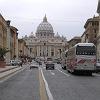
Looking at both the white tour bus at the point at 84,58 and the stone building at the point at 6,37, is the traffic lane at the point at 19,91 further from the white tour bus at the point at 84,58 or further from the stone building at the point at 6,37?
the stone building at the point at 6,37

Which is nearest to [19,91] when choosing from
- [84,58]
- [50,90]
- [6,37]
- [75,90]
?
[50,90]

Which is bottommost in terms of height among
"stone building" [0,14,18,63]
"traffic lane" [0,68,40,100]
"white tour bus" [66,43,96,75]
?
"traffic lane" [0,68,40,100]

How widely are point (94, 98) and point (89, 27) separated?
124m

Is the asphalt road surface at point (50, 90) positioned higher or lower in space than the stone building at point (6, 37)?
lower

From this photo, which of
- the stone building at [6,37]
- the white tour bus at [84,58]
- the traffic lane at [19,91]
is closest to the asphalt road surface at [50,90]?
the traffic lane at [19,91]

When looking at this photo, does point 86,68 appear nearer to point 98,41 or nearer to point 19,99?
point 19,99

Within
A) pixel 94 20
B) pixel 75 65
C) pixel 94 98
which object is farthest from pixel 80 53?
pixel 94 20

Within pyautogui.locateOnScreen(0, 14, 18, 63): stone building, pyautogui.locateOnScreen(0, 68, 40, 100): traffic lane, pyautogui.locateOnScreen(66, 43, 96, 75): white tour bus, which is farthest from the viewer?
pyautogui.locateOnScreen(0, 14, 18, 63): stone building

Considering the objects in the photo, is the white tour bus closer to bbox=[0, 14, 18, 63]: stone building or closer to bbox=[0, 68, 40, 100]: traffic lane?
bbox=[0, 68, 40, 100]: traffic lane

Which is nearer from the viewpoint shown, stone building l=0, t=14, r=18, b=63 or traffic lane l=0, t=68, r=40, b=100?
traffic lane l=0, t=68, r=40, b=100

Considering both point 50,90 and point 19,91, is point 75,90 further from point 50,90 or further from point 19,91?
point 19,91

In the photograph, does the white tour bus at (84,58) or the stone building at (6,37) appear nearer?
the white tour bus at (84,58)

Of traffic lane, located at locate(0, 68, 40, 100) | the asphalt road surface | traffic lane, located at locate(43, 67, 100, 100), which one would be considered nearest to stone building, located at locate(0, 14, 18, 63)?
the asphalt road surface

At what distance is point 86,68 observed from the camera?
4147 centimetres
